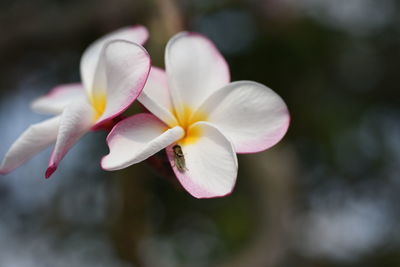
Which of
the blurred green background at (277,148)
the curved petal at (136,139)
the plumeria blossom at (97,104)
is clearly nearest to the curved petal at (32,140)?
the plumeria blossom at (97,104)

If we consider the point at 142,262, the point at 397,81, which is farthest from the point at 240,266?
the point at 397,81

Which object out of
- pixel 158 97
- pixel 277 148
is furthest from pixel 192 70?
pixel 277 148

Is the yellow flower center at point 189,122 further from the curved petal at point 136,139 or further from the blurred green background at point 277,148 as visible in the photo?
the blurred green background at point 277,148

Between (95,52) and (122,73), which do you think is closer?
(122,73)

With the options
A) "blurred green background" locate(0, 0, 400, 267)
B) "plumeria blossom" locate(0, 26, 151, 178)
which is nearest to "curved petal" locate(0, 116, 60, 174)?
"plumeria blossom" locate(0, 26, 151, 178)

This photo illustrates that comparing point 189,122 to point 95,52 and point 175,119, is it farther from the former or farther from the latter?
point 95,52

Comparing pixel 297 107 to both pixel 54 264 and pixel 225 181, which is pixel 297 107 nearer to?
pixel 54 264
